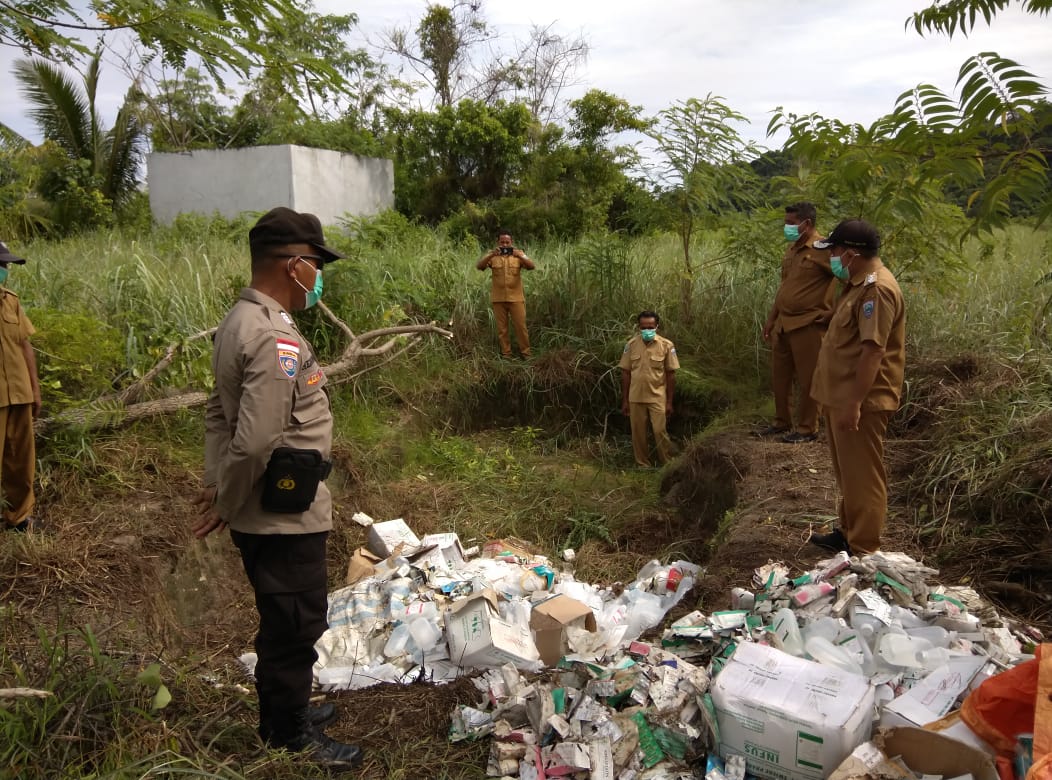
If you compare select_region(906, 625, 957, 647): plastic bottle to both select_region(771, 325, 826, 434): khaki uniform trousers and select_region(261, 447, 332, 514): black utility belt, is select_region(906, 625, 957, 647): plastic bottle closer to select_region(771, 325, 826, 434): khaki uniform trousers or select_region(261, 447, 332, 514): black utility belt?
select_region(261, 447, 332, 514): black utility belt

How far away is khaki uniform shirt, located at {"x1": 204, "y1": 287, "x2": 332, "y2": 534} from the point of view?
2.11m

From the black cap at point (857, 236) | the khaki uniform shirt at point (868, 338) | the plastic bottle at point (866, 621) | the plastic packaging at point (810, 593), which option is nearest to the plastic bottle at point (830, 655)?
the plastic bottle at point (866, 621)

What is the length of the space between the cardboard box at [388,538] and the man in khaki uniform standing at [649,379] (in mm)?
2655

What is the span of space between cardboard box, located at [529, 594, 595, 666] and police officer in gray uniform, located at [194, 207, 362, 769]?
1089 mm

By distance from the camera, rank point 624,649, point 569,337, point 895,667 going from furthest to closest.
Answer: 1. point 569,337
2. point 624,649
3. point 895,667

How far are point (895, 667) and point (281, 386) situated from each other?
234cm

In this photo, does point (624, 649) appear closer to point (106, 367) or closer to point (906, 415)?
point (906, 415)

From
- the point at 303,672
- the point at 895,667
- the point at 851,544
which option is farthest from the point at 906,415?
the point at 303,672

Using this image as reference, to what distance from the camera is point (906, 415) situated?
561cm

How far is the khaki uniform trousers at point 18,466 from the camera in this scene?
4.21m

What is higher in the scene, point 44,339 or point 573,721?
point 44,339

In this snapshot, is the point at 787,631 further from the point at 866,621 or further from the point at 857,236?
the point at 857,236

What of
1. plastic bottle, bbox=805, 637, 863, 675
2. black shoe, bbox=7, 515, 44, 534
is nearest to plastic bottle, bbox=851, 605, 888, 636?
plastic bottle, bbox=805, 637, 863, 675

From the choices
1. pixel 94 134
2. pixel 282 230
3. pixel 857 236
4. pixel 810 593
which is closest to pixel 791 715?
pixel 810 593
